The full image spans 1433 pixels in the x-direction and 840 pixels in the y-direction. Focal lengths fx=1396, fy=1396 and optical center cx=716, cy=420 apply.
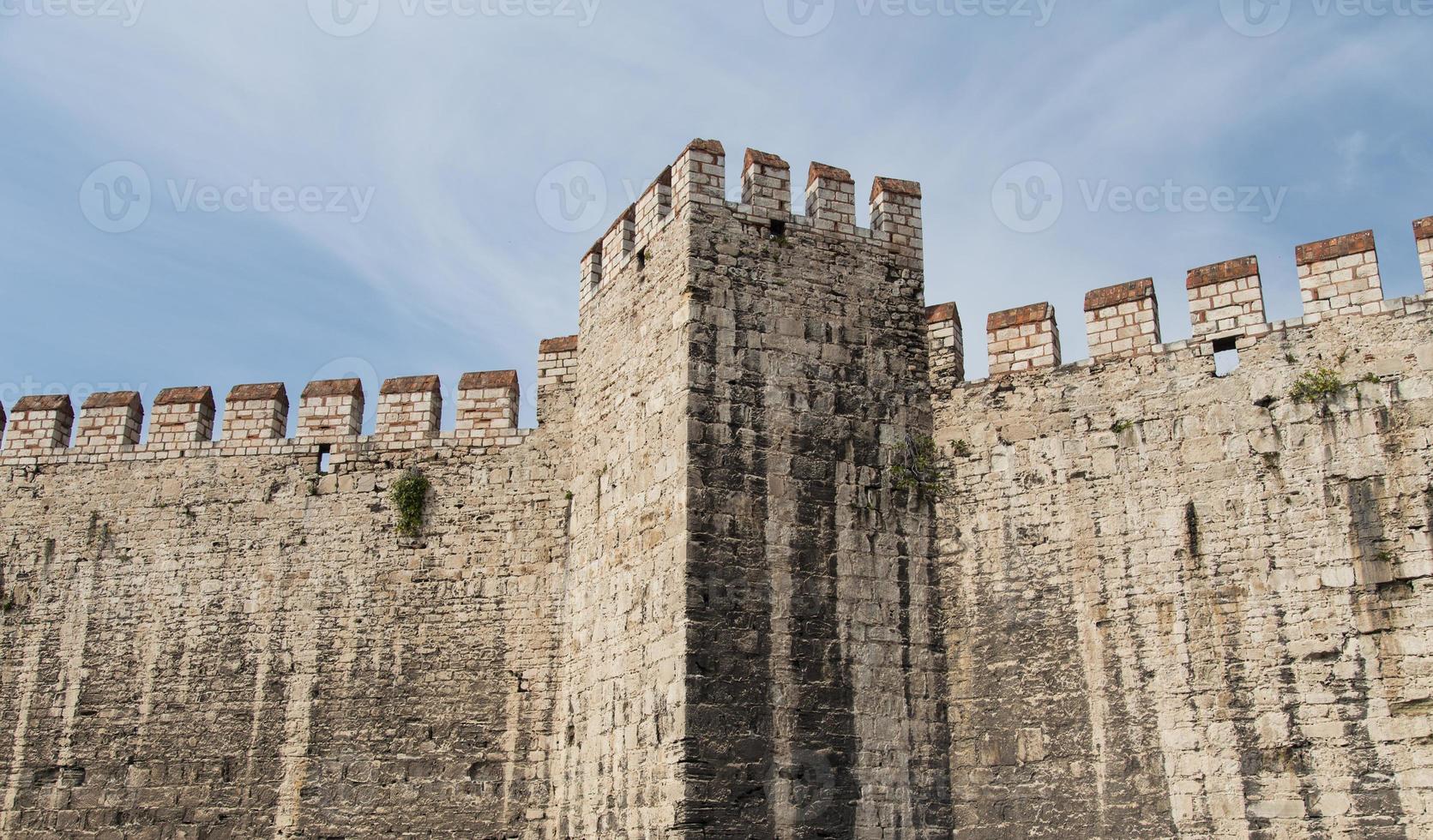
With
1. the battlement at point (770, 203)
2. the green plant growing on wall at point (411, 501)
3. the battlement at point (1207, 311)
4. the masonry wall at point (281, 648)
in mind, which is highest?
the battlement at point (770, 203)

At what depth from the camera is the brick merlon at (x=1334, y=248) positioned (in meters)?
10.2

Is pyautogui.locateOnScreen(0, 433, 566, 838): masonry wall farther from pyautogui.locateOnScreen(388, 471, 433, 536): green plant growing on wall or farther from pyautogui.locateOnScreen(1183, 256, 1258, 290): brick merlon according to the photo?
pyautogui.locateOnScreen(1183, 256, 1258, 290): brick merlon

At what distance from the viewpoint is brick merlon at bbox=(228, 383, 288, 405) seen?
13.6m

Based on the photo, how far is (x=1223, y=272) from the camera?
10664 millimetres

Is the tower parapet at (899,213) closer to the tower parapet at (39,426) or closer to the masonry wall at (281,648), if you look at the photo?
the masonry wall at (281,648)

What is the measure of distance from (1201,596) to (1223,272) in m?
2.53

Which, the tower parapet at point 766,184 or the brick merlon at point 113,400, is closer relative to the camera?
the tower parapet at point 766,184

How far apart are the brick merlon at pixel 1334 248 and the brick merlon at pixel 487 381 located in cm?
690

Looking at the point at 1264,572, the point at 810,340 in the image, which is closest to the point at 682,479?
the point at 810,340

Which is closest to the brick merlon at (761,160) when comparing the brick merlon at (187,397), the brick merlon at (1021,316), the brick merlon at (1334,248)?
the brick merlon at (1021,316)

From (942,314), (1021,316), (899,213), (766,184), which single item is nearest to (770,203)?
(766,184)

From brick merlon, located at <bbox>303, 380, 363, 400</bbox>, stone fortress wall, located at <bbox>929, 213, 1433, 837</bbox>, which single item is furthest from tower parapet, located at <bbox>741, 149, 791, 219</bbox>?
brick merlon, located at <bbox>303, 380, 363, 400</bbox>

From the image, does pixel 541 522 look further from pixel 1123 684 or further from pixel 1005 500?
pixel 1123 684

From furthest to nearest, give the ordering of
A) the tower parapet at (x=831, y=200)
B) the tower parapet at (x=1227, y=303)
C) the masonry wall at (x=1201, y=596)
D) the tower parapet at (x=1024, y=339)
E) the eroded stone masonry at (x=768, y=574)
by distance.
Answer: the tower parapet at (x=831, y=200) < the tower parapet at (x=1024, y=339) < the tower parapet at (x=1227, y=303) < the eroded stone masonry at (x=768, y=574) < the masonry wall at (x=1201, y=596)
